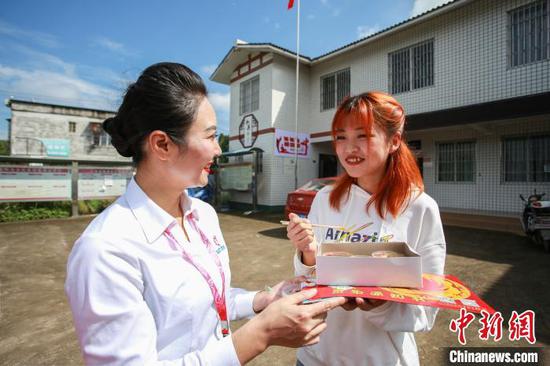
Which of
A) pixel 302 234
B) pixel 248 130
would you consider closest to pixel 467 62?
pixel 248 130

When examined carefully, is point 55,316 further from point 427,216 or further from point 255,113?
point 255,113

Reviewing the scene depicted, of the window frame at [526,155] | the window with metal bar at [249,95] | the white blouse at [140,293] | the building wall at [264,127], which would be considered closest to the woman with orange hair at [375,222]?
the white blouse at [140,293]

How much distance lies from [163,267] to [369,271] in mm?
721

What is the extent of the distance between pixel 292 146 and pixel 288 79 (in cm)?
284

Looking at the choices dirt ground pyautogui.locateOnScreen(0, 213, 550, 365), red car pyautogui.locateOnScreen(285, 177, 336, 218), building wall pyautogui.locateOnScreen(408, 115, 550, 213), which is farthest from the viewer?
building wall pyautogui.locateOnScreen(408, 115, 550, 213)

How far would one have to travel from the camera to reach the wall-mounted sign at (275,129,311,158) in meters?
10.5

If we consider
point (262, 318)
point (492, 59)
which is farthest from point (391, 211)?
point (492, 59)

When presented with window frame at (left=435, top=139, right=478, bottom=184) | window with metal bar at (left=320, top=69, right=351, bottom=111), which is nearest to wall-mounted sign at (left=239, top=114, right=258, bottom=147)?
window with metal bar at (left=320, top=69, right=351, bottom=111)

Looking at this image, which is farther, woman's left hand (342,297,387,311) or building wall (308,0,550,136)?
building wall (308,0,550,136)

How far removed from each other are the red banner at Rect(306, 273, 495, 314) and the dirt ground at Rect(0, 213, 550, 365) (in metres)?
1.64

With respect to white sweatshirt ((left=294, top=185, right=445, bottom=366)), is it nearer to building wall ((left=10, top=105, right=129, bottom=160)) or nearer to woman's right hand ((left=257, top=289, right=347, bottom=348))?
woman's right hand ((left=257, top=289, right=347, bottom=348))

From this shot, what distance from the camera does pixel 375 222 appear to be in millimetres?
1420

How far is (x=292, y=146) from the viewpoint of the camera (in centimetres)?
1095

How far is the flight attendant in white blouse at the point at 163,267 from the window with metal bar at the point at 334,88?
34.1 feet
